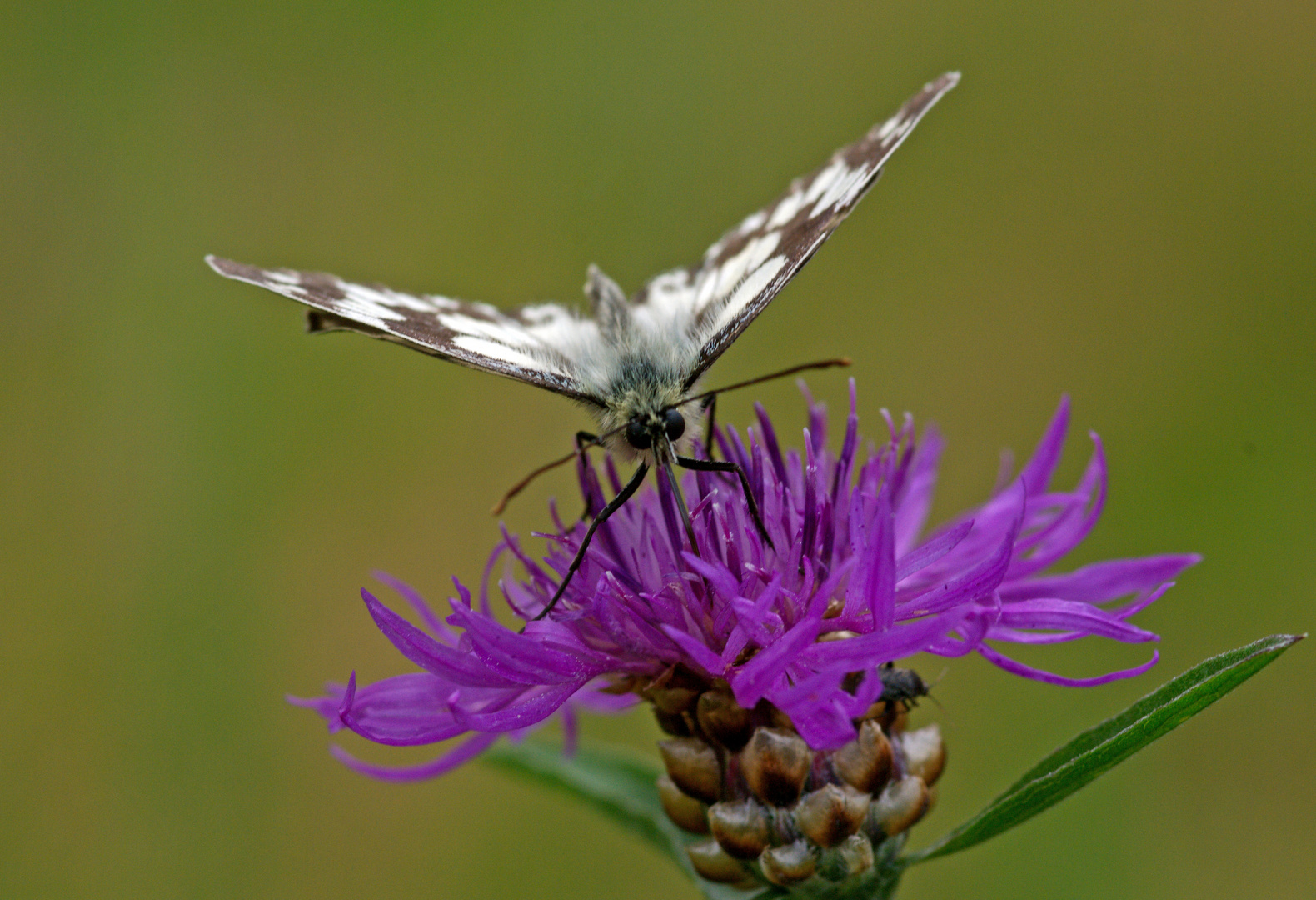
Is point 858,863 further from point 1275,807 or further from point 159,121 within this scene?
point 159,121

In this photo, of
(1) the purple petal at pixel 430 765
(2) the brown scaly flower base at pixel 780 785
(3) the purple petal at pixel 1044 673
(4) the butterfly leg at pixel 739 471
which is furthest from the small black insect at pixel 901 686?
(1) the purple petal at pixel 430 765

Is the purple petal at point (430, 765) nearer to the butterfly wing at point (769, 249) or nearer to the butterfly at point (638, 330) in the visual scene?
the butterfly at point (638, 330)

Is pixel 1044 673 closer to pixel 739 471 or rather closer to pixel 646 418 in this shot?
pixel 739 471

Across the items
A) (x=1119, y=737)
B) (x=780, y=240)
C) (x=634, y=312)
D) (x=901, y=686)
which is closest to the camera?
(x=1119, y=737)

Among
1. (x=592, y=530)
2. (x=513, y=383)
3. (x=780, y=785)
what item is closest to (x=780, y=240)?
(x=592, y=530)

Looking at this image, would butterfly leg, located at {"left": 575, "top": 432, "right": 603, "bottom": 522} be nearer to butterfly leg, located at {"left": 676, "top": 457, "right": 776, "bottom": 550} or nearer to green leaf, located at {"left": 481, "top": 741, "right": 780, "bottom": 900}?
butterfly leg, located at {"left": 676, "top": 457, "right": 776, "bottom": 550}

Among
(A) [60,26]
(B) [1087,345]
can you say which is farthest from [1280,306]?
(A) [60,26]
